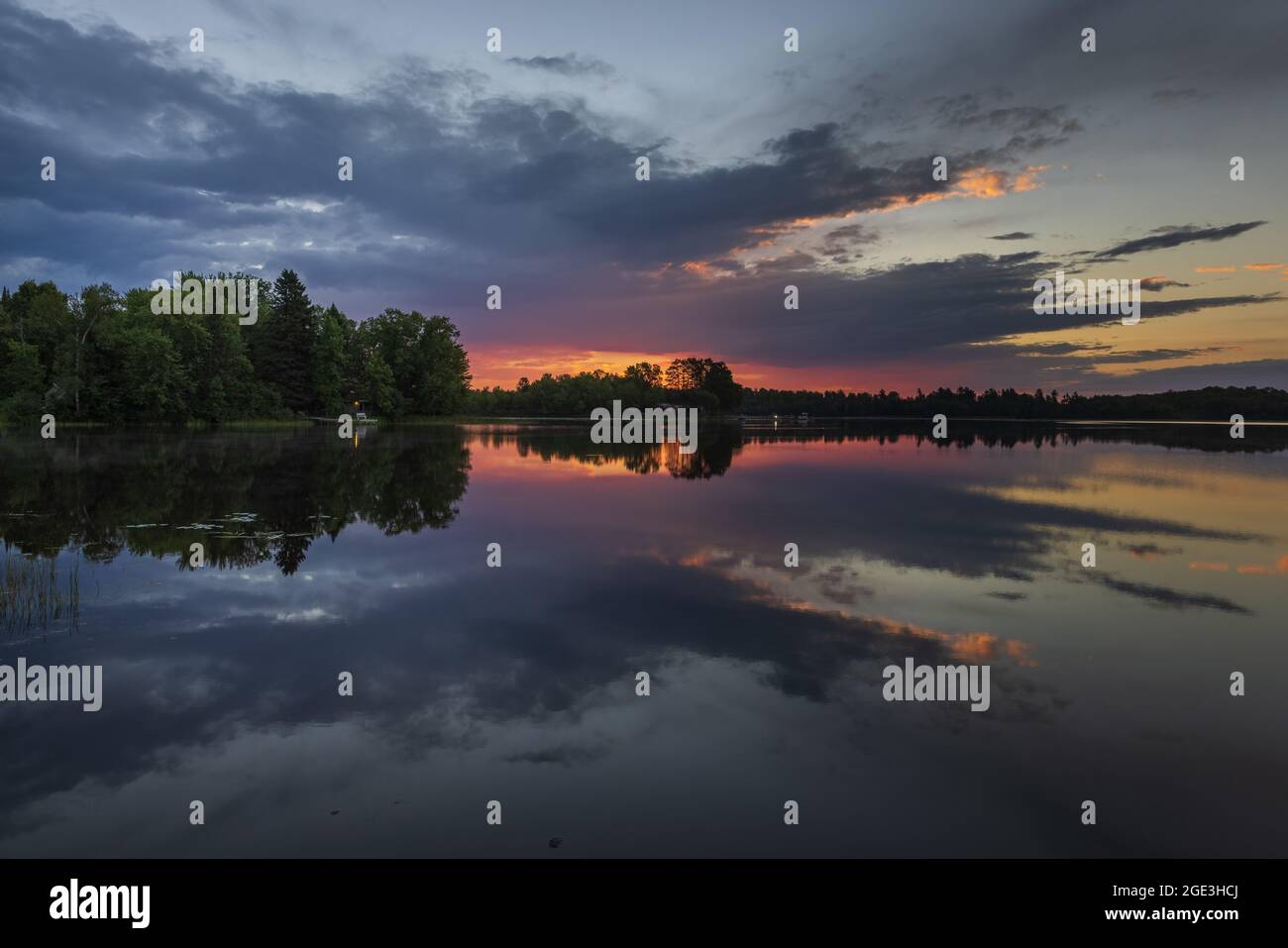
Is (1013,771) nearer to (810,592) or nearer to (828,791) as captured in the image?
(828,791)

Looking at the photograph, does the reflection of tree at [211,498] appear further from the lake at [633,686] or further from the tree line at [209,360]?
the tree line at [209,360]

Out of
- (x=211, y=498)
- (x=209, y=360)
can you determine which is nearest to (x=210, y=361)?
(x=209, y=360)

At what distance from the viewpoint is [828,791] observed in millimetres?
7426

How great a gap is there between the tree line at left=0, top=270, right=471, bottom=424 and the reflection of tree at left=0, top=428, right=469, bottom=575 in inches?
1468

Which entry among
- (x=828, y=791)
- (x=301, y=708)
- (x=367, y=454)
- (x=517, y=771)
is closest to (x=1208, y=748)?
(x=828, y=791)

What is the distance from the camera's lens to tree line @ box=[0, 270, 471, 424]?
81.2 metres

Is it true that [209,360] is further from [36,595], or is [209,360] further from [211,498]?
[36,595]

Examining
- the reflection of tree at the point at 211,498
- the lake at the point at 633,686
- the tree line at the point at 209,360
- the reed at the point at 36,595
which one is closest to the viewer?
the lake at the point at 633,686

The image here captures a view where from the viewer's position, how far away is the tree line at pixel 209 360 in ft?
266

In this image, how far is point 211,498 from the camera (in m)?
26.8

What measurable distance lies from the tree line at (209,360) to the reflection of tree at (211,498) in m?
37.3

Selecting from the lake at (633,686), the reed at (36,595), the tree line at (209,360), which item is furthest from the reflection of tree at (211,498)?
the tree line at (209,360)

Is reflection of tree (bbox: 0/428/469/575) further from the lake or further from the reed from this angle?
the reed
